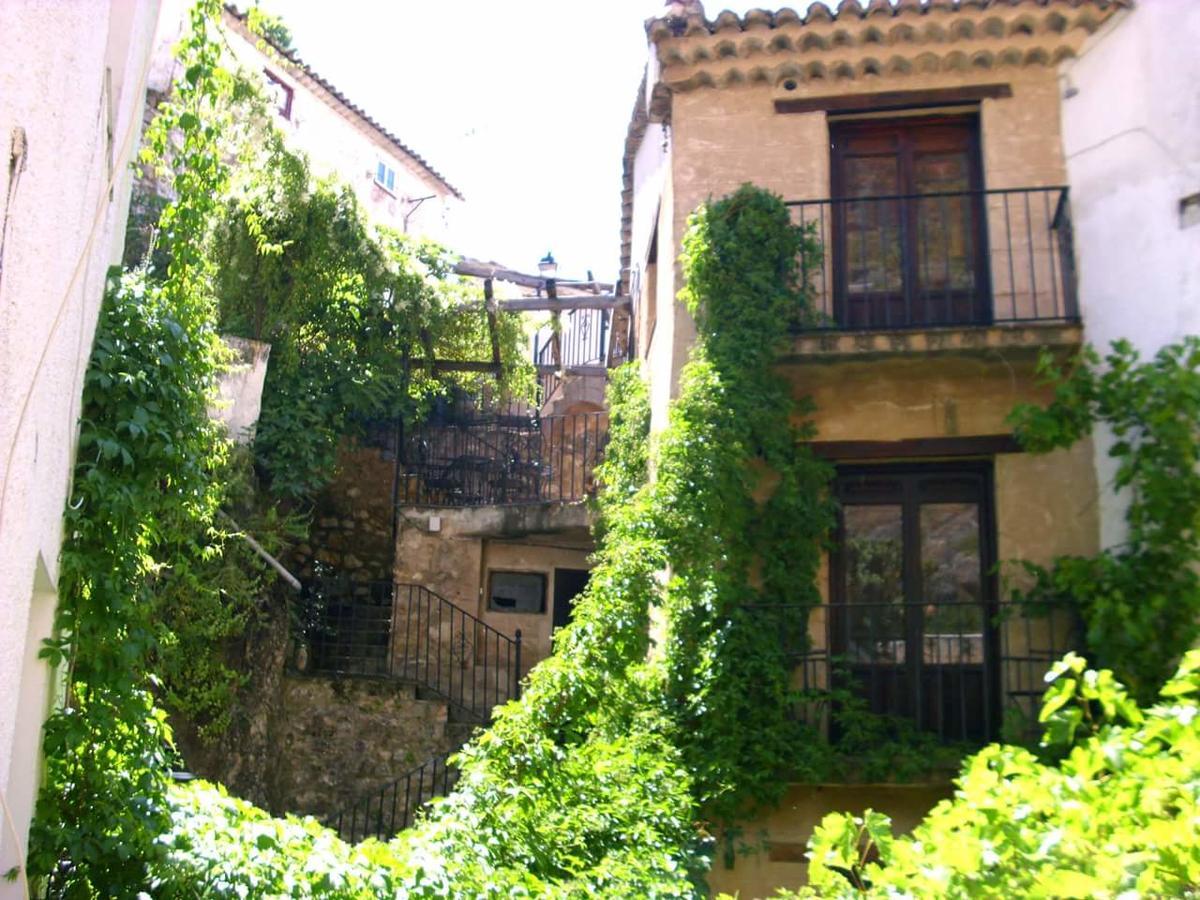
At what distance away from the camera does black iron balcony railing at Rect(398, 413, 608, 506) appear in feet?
47.4

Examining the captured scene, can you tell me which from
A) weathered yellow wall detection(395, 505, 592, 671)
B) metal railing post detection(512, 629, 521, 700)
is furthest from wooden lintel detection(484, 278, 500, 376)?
metal railing post detection(512, 629, 521, 700)

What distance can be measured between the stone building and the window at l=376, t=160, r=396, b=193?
1438 cm

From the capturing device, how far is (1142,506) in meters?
7.66

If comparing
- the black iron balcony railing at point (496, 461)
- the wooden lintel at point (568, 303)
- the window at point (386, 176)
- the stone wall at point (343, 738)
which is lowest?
the stone wall at point (343, 738)

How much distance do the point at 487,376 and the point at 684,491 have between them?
788cm

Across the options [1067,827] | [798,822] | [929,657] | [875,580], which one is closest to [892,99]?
[875,580]

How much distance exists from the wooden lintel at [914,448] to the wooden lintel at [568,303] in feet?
18.2

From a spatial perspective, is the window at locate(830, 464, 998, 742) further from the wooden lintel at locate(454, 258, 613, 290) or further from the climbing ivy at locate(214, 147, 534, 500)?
the wooden lintel at locate(454, 258, 613, 290)

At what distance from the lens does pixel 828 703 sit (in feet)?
27.9

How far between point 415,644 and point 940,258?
6.61 metres

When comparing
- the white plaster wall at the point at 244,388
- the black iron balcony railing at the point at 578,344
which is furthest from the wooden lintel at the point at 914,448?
the black iron balcony railing at the point at 578,344

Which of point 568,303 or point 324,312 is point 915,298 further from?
point 324,312

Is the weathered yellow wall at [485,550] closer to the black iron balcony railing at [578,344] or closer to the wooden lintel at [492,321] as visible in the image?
the wooden lintel at [492,321]

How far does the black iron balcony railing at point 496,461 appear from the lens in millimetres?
14461
